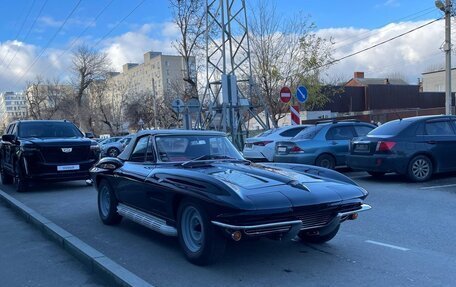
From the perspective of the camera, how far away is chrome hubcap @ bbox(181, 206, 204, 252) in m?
4.73

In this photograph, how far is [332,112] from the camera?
156 ft

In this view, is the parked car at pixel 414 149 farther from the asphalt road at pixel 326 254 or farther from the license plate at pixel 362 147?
the asphalt road at pixel 326 254

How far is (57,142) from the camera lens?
11.2 m

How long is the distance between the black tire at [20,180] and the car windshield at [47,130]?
1.00m

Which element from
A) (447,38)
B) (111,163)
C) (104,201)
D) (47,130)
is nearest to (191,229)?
(111,163)

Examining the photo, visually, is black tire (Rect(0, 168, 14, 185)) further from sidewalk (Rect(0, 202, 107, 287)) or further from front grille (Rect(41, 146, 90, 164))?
sidewalk (Rect(0, 202, 107, 287))

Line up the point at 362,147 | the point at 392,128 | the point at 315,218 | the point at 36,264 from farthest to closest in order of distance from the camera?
the point at 362,147
the point at 392,128
the point at 36,264
the point at 315,218

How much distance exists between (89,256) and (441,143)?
8.36 metres

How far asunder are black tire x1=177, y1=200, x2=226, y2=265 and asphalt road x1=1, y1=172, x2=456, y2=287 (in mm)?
138

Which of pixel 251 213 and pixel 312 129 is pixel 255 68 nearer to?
pixel 312 129

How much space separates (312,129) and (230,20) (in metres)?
8.86

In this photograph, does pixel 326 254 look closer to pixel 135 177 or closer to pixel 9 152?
pixel 135 177

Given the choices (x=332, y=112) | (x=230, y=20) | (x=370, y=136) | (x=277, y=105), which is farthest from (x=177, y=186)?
(x=332, y=112)

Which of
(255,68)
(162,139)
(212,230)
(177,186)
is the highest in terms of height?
(255,68)
